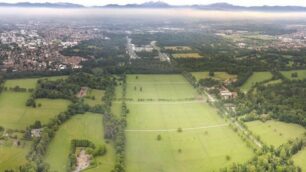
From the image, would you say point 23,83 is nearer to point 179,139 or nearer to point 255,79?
point 179,139

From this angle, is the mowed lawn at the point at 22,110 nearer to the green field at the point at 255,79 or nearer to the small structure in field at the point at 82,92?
the small structure in field at the point at 82,92

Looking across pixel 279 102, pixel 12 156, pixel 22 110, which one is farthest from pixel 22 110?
pixel 279 102

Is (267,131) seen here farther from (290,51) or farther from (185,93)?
(290,51)

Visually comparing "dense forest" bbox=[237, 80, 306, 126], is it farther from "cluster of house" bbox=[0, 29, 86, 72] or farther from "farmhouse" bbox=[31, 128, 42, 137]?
"cluster of house" bbox=[0, 29, 86, 72]

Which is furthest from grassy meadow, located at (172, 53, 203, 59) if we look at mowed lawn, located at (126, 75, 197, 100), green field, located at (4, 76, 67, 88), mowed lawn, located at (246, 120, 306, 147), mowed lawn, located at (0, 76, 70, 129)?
mowed lawn, located at (246, 120, 306, 147)

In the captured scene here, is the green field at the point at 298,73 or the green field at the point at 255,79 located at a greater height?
the green field at the point at 298,73

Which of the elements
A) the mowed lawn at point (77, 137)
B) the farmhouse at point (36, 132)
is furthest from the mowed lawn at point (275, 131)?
the farmhouse at point (36, 132)

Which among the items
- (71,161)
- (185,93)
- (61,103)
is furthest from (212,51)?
(71,161)

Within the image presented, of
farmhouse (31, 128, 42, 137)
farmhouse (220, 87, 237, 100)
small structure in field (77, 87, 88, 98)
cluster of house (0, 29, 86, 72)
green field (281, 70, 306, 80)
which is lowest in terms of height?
farmhouse (31, 128, 42, 137)
